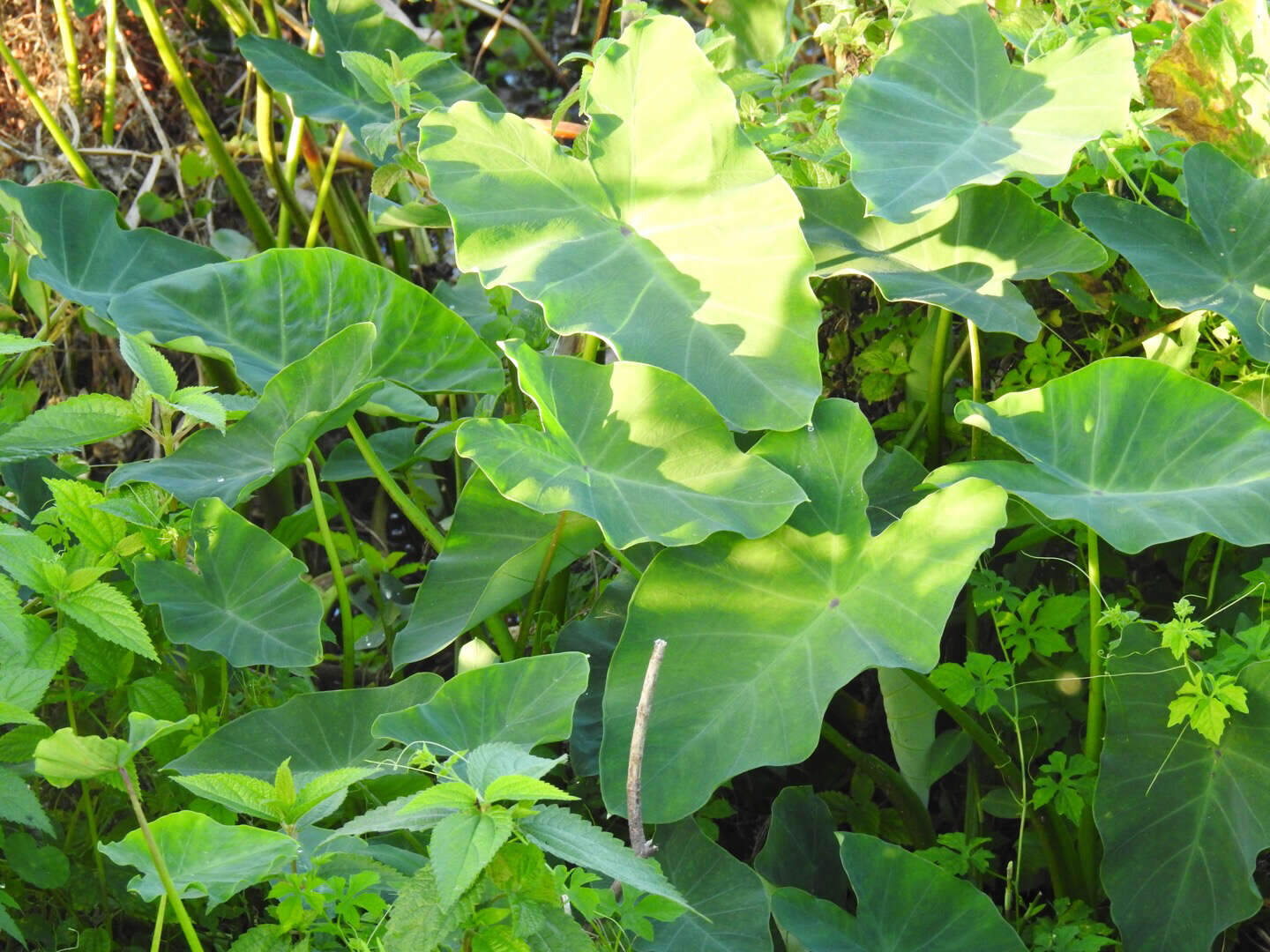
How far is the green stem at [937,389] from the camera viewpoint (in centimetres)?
152

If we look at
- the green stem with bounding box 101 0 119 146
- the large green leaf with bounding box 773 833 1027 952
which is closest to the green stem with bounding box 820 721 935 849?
the large green leaf with bounding box 773 833 1027 952

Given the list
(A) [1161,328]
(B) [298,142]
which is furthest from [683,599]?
(B) [298,142]

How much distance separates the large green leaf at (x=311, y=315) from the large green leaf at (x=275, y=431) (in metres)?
0.09

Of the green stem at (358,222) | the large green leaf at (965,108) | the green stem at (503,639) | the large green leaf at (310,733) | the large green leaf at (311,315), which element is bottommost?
the green stem at (503,639)

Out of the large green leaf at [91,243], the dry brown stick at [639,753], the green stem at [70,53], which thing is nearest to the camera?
the dry brown stick at [639,753]

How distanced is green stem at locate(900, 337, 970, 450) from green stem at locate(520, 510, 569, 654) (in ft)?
1.78

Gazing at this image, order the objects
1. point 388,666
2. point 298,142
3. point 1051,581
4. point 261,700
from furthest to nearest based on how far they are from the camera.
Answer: point 298,142 → point 388,666 → point 1051,581 → point 261,700

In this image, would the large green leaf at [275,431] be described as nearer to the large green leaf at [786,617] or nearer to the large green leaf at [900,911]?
the large green leaf at [786,617]

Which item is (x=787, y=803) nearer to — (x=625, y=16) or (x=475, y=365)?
(x=475, y=365)

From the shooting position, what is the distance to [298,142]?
2.09m

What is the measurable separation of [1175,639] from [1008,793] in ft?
1.29

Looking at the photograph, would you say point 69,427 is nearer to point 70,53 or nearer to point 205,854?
point 205,854

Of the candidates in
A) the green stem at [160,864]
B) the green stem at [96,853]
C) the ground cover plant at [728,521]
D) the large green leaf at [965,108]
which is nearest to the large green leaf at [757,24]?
the ground cover plant at [728,521]

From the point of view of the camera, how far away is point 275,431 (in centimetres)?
133
